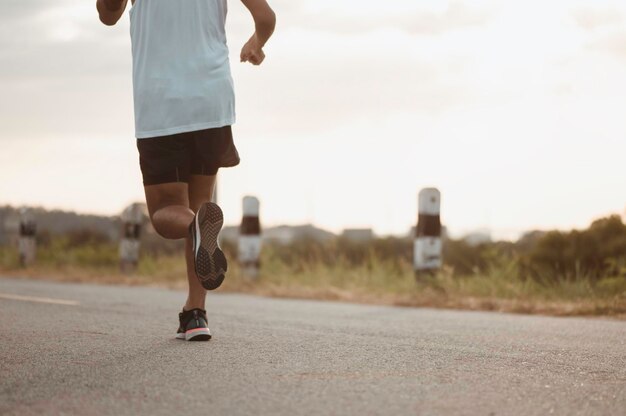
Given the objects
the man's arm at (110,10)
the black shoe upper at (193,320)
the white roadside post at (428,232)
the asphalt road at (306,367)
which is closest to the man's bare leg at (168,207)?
the black shoe upper at (193,320)

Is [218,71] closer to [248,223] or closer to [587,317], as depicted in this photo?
[587,317]

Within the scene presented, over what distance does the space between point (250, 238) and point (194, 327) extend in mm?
5704

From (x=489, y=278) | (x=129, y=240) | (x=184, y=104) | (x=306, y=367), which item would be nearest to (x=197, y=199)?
(x=184, y=104)

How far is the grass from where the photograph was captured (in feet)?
22.6

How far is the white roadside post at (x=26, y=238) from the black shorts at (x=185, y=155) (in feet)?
32.7

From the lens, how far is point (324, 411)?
2475 mm

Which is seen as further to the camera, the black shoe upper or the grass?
the grass

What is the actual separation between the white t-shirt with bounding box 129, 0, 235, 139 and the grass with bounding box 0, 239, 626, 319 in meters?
3.36

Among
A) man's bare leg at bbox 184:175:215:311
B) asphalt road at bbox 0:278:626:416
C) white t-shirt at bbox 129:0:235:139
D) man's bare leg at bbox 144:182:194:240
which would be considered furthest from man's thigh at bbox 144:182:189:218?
asphalt road at bbox 0:278:626:416

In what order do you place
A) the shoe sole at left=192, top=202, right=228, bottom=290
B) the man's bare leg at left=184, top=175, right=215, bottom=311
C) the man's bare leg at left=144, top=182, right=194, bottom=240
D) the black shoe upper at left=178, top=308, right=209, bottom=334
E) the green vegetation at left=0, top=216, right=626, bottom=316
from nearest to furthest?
the shoe sole at left=192, top=202, right=228, bottom=290 → the man's bare leg at left=144, top=182, right=194, bottom=240 → the black shoe upper at left=178, top=308, right=209, bottom=334 → the man's bare leg at left=184, top=175, right=215, bottom=311 → the green vegetation at left=0, top=216, right=626, bottom=316

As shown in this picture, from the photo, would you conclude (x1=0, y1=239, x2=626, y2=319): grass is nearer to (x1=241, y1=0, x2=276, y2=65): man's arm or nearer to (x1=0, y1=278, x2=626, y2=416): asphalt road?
(x1=0, y1=278, x2=626, y2=416): asphalt road

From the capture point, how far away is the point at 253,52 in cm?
416

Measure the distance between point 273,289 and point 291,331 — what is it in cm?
424

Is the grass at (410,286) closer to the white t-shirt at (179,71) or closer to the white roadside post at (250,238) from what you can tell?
the white roadside post at (250,238)
